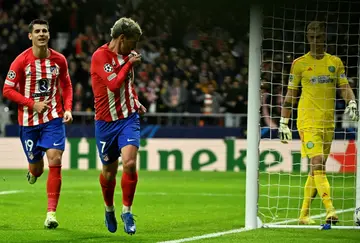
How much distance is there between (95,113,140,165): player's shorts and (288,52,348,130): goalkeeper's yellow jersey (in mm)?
2161

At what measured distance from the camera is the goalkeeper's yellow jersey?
A: 923 cm

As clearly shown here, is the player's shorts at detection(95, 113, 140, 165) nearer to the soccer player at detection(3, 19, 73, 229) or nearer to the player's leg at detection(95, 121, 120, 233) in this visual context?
the player's leg at detection(95, 121, 120, 233)

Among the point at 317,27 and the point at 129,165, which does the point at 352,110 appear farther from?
the point at 129,165

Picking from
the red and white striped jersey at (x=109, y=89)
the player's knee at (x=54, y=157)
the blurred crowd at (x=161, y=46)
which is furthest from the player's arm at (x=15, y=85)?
the blurred crowd at (x=161, y=46)

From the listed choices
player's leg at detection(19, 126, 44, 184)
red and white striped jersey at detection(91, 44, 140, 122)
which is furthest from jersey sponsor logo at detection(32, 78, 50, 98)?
red and white striped jersey at detection(91, 44, 140, 122)

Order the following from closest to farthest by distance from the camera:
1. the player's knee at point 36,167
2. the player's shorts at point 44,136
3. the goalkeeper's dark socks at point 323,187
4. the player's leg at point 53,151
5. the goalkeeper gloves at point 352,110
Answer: the player's leg at point 53,151
the player's shorts at point 44,136
the goalkeeper gloves at point 352,110
the goalkeeper's dark socks at point 323,187
the player's knee at point 36,167

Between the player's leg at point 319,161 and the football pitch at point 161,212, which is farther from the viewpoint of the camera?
the player's leg at point 319,161

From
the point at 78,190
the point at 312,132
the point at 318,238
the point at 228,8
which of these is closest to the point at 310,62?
the point at 312,132

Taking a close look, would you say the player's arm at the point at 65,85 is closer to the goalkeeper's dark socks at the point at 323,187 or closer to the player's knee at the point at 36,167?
the player's knee at the point at 36,167

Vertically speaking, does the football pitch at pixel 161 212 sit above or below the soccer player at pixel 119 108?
below

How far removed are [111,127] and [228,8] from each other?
15.8 m

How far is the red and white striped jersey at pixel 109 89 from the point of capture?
25.5ft

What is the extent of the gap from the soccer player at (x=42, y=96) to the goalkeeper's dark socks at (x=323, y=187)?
8.74 ft

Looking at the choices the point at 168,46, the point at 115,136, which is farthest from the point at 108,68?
the point at 168,46
